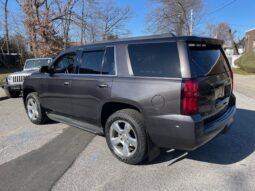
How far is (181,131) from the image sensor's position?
134 inches

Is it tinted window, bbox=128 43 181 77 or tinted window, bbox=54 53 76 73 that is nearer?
tinted window, bbox=128 43 181 77

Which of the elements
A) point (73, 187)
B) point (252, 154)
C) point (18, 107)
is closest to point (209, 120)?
point (252, 154)

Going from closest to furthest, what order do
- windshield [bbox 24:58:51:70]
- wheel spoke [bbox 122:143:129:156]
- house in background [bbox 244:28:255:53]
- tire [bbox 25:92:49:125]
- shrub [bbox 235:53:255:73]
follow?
1. wheel spoke [bbox 122:143:129:156]
2. tire [bbox 25:92:49:125]
3. windshield [bbox 24:58:51:70]
4. shrub [bbox 235:53:255:73]
5. house in background [bbox 244:28:255:53]

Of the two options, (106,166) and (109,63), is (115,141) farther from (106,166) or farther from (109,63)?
(109,63)

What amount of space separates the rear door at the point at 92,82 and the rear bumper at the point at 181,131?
987 mm

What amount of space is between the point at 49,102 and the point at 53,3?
2336 centimetres

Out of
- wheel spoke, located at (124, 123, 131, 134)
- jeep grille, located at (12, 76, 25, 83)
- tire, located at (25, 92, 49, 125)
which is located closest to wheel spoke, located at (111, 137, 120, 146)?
wheel spoke, located at (124, 123, 131, 134)

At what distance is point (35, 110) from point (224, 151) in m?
4.37

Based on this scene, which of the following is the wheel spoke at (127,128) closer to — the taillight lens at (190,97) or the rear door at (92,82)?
the rear door at (92,82)

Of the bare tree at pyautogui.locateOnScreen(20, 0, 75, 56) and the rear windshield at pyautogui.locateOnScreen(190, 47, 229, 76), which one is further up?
the bare tree at pyautogui.locateOnScreen(20, 0, 75, 56)

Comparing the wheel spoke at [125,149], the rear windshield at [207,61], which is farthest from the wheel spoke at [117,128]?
the rear windshield at [207,61]

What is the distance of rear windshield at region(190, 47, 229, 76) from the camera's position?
11.6ft

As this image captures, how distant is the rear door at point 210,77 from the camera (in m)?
3.49

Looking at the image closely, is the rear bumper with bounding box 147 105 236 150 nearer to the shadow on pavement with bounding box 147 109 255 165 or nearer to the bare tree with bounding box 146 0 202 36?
the shadow on pavement with bounding box 147 109 255 165
